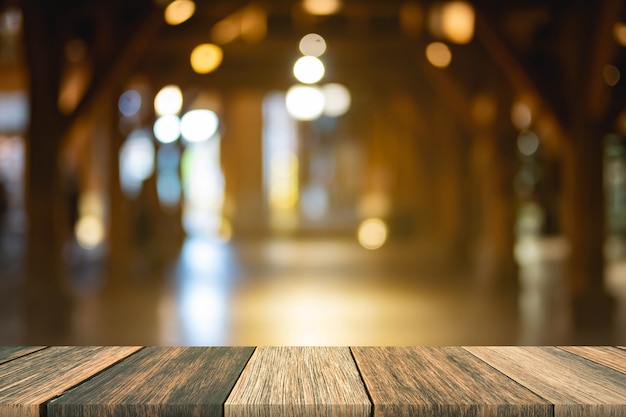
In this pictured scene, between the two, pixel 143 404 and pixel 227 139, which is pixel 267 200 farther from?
pixel 143 404

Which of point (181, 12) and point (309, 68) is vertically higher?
point (181, 12)

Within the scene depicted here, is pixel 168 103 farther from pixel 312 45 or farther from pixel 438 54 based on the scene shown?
pixel 438 54

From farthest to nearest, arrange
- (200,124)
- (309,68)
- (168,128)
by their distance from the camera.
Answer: (200,124)
(168,128)
(309,68)

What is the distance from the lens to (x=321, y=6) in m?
8.33

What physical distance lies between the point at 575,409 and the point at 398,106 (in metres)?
14.3

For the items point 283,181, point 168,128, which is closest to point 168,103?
point 168,128

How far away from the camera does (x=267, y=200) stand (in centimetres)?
1820

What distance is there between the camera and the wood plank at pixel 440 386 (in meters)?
0.94

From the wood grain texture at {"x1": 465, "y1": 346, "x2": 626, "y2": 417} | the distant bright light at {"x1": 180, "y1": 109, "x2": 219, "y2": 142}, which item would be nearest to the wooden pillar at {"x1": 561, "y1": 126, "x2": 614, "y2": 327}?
the wood grain texture at {"x1": 465, "y1": 346, "x2": 626, "y2": 417}

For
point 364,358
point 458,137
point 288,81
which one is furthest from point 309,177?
point 364,358

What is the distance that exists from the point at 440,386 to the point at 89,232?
1540 centimetres

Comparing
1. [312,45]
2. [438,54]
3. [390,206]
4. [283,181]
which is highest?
[312,45]

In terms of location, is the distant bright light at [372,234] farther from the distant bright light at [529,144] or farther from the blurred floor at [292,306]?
the distant bright light at [529,144]

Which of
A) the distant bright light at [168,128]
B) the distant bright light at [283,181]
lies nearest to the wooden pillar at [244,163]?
the distant bright light at [168,128]
